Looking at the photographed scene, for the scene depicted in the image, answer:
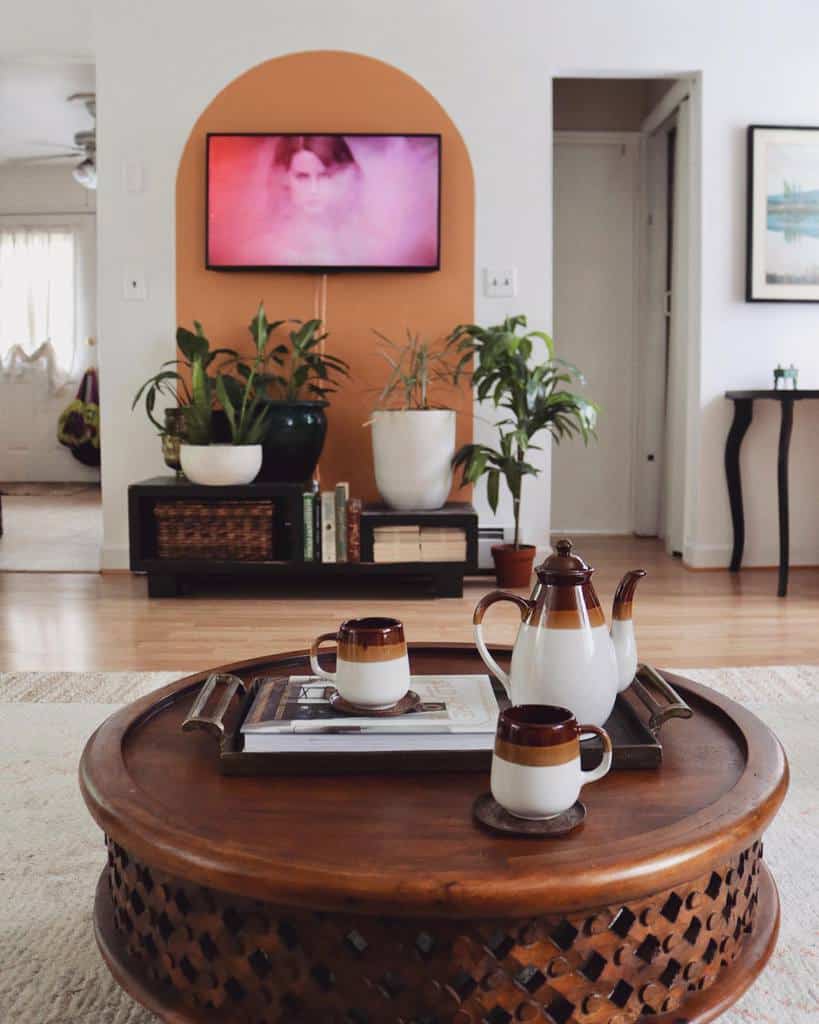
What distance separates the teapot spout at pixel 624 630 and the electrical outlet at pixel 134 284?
358 cm

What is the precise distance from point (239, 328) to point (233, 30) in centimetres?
121

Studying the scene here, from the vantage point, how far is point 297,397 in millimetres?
4531

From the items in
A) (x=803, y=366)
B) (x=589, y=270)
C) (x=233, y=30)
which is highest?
(x=233, y=30)

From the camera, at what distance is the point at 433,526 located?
4160mm

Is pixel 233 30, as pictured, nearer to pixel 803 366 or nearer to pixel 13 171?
pixel 803 366

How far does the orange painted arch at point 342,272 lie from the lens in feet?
14.8

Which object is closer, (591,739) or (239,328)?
(591,739)

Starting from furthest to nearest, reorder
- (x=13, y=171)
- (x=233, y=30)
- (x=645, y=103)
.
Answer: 1. (x=13, y=171)
2. (x=645, y=103)
3. (x=233, y=30)

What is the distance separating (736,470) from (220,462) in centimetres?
216

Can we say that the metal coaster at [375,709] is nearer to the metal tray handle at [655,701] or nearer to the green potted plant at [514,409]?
the metal tray handle at [655,701]

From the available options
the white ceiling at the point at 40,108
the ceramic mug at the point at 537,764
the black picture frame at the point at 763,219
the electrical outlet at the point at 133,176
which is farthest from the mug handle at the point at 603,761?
the white ceiling at the point at 40,108

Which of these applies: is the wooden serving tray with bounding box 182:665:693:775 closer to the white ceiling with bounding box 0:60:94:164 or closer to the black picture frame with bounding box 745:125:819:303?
the black picture frame with bounding box 745:125:819:303

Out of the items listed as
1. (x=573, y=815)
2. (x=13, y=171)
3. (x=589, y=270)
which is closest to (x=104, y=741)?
(x=573, y=815)

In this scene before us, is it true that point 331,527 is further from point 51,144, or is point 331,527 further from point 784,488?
point 51,144
